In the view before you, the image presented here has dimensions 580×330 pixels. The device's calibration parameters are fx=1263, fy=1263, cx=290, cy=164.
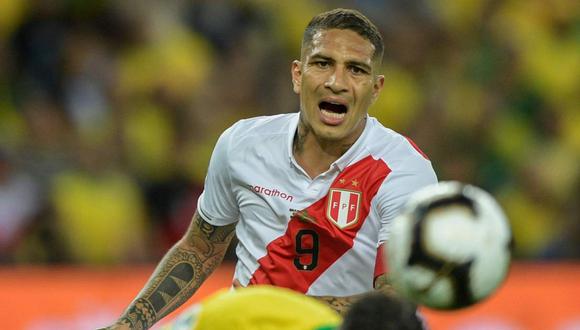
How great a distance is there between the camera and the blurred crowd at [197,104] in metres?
8.62

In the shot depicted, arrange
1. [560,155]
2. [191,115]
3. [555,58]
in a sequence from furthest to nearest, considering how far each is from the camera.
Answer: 1. [555,58]
2. [560,155]
3. [191,115]

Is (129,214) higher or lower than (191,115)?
lower

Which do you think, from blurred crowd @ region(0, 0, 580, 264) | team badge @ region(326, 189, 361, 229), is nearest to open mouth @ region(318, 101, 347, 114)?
team badge @ region(326, 189, 361, 229)

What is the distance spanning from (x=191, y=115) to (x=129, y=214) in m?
1.00

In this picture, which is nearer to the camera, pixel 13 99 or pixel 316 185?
pixel 316 185

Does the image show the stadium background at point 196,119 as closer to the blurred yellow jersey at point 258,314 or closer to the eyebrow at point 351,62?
the eyebrow at point 351,62

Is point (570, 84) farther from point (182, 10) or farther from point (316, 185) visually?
point (316, 185)

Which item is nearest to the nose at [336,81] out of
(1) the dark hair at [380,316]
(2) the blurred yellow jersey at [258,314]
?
(2) the blurred yellow jersey at [258,314]

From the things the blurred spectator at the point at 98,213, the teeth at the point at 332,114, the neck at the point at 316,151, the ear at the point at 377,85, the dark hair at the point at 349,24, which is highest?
the dark hair at the point at 349,24

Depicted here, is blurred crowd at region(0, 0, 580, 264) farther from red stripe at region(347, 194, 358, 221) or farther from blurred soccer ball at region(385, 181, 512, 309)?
blurred soccer ball at region(385, 181, 512, 309)

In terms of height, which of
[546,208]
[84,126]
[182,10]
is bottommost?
[546,208]

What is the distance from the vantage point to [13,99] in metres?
9.12

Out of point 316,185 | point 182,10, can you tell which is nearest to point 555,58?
point 182,10

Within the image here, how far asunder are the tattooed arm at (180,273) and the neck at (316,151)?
1.63 ft
